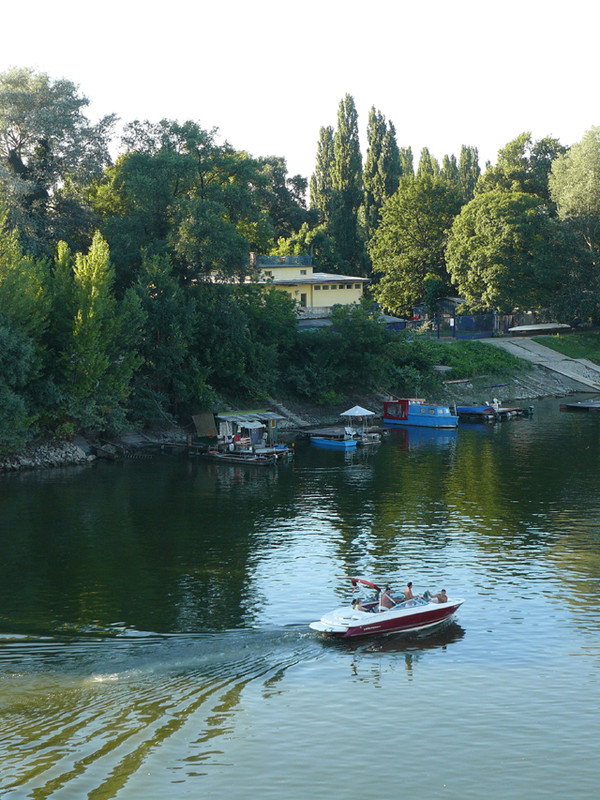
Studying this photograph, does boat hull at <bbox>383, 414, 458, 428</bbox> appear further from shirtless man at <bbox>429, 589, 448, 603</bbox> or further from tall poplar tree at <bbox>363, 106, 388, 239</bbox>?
tall poplar tree at <bbox>363, 106, 388, 239</bbox>

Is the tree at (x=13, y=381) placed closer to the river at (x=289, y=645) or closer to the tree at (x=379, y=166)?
the river at (x=289, y=645)

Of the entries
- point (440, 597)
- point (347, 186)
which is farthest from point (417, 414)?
point (347, 186)

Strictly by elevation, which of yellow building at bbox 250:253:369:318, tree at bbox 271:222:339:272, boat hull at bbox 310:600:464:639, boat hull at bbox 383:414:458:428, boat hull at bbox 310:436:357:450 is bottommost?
boat hull at bbox 310:600:464:639

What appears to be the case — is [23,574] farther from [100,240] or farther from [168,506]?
[100,240]

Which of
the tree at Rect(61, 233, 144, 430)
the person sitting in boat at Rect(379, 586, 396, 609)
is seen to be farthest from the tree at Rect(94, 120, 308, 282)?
the person sitting in boat at Rect(379, 586, 396, 609)

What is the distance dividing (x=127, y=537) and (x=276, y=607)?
1495cm

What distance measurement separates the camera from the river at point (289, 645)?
26594 millimetres

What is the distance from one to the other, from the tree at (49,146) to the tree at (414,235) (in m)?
58.2

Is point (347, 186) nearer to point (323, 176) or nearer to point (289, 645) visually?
point (323, 176)

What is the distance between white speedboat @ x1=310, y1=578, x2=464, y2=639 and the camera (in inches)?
1430

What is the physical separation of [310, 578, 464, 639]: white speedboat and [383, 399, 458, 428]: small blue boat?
56739mm

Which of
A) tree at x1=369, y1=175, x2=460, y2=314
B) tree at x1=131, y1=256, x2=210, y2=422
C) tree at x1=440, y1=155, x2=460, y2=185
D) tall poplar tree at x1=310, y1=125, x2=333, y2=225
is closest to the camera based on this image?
tree at x1=131, y1=256, x2=210, y2=422

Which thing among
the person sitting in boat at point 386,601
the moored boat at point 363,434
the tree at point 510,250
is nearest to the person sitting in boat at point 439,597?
the person sitting in boat at point 386,601

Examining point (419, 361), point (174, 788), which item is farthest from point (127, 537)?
point (419, 361)
